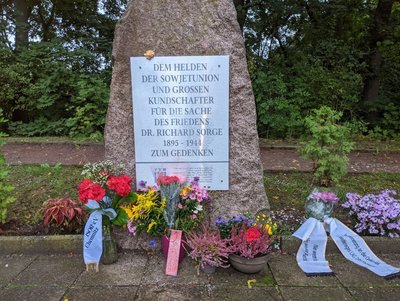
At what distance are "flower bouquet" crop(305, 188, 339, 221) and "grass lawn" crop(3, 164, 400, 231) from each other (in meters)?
0.43

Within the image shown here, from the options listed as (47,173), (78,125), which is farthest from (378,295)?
(78,125)

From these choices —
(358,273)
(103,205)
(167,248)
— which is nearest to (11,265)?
(103,205)

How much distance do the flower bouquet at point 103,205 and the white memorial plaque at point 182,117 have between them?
0.36 metres

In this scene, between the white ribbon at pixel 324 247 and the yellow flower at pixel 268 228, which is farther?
the yellow flower at pixel 268 228

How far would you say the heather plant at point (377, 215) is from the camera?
3191 mm

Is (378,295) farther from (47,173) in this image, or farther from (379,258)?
(47,173)

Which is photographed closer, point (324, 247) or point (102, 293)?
point (102, 293)

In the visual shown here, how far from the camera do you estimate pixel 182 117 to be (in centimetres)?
324

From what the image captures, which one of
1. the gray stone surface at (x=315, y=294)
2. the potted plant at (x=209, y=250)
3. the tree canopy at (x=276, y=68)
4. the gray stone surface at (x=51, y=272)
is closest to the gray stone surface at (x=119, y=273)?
the gray stone surface at (x=51, y=272)

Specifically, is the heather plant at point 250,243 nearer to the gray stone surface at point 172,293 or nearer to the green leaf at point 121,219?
the gray stone surface at point 172,293

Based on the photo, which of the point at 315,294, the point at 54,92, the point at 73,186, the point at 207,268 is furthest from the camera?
the point at 54,92

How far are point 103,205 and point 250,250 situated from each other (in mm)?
1226

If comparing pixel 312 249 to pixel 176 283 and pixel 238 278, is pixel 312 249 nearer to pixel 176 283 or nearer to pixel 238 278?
pixel 238 278

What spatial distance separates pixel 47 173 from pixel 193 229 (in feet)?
9.52
